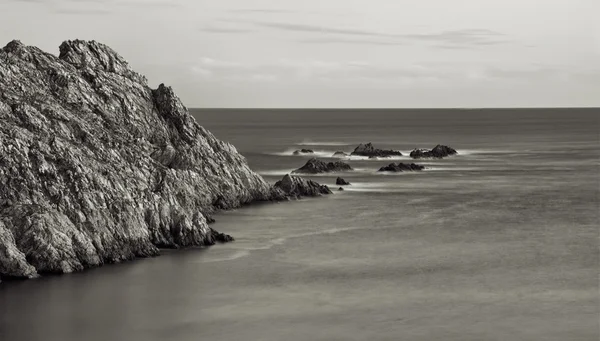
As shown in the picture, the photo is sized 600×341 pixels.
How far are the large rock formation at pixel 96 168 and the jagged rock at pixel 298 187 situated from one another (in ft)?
7.71

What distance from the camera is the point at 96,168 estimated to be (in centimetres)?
6919

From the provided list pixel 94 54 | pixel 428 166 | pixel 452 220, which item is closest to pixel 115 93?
pixel 94 54

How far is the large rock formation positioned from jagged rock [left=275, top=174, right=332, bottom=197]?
235cm

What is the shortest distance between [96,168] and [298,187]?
36.0 metres

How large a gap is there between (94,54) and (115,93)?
23.0 ft

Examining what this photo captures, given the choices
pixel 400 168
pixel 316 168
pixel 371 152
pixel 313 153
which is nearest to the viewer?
pixel 316 168

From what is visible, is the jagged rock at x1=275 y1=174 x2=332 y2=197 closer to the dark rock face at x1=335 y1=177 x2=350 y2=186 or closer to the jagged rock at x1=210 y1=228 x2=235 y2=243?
the dark rock face at x1=335 y1=177 x2=350 y2=186

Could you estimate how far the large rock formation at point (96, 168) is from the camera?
6038cm

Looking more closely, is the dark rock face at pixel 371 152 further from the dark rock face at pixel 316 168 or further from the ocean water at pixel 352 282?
the ocean water at pixel 352 282

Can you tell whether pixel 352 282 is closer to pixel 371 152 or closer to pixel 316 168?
pixel 316 168

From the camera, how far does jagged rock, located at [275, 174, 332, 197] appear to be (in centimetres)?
10031

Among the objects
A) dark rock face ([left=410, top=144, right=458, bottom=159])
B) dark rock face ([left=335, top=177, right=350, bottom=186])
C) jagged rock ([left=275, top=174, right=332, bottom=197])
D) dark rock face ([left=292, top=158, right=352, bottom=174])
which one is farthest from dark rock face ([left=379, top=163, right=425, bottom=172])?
jagged rock ([left=275, top=174, right=332, bottom=197])

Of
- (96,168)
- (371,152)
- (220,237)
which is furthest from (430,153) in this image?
(96,168)

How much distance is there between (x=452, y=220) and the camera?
88.1 m
